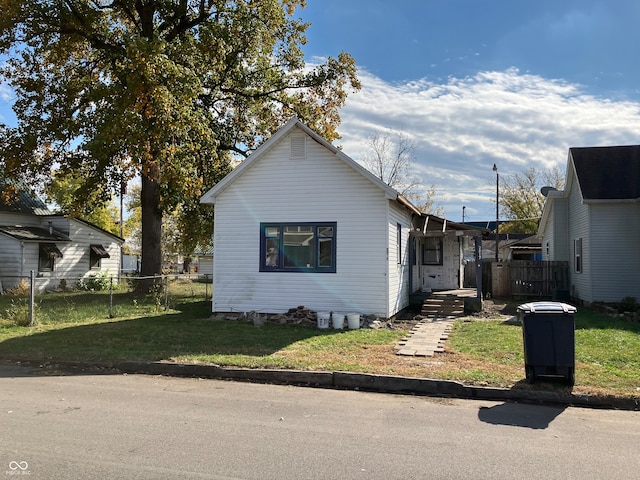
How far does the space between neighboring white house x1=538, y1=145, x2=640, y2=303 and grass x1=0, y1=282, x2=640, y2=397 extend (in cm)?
258

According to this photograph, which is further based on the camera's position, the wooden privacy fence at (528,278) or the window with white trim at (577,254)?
the wooden privacy fence at (528,278)

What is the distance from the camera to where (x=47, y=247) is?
28.8 meters

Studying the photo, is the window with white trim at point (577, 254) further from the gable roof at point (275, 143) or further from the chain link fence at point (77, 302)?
the chain link fence at point (77, 302)

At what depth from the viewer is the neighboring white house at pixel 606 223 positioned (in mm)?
17375

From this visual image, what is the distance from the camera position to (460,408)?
6676 millimetres

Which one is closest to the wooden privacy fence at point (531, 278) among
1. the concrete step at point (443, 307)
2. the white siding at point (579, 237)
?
the white siding at point (579, 237)

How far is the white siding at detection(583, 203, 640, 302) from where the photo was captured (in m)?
17.3

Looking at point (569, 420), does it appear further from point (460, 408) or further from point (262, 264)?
point (262, 264)

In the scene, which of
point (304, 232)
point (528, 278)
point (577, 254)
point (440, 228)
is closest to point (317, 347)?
point (304, 232)

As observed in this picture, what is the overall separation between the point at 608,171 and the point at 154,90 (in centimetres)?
1698

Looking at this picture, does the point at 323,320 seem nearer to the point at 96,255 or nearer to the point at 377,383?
the point at 377,383

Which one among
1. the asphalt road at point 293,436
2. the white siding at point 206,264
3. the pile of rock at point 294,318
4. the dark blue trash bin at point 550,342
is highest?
the white siding at point 206,264

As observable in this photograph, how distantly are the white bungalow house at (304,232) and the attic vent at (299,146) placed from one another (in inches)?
1.1

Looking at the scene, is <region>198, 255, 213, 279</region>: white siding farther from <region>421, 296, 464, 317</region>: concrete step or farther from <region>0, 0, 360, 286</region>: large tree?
<region>421, 296, 464, 317</region>: concrete step
